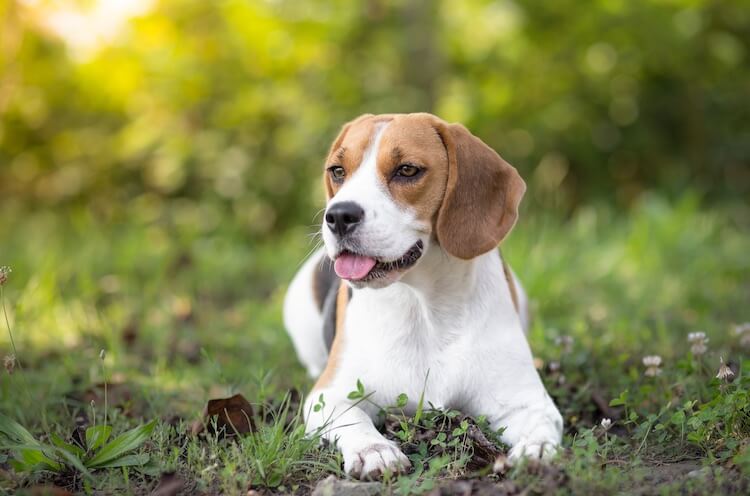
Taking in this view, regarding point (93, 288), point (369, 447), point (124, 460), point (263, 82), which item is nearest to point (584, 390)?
point (369, 447)

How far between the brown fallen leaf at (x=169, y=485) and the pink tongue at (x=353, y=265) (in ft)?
3.08

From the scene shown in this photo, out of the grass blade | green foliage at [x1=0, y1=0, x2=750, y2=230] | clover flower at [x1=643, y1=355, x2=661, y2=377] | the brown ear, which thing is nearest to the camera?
the grass blade

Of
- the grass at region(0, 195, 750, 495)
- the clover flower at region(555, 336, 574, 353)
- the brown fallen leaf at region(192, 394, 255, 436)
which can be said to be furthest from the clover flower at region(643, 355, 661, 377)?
the brown fallen leaf at region(192, 394, 255, 436)

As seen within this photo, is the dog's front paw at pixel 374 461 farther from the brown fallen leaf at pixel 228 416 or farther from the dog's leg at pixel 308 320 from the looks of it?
the dog's leg at pixel 308 320

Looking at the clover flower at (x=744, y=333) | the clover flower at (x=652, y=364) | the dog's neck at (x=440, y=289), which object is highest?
the dog's neck at (x=440, y=289)

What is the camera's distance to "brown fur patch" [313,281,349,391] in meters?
3.39

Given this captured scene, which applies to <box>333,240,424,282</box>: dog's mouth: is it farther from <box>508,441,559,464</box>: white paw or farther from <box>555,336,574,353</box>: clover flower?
<box>555,336,574,353</box>: clover flower

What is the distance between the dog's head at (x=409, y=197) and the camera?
299 centimetres

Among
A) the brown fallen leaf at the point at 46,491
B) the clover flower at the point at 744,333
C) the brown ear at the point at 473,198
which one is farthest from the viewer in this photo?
the clover flower at the point at 744,333

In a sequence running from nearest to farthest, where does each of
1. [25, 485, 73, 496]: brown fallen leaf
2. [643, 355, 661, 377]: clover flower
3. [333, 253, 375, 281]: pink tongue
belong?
1. [25, 485, 73, 496]: brown fallen leaf
2. [333, 253, 375, 281]: pink tongue
3. [643, 355, 661, 377]: clover flower

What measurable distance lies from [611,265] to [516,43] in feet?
12.0

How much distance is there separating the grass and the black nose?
774 mm

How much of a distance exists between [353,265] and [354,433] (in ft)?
2.05

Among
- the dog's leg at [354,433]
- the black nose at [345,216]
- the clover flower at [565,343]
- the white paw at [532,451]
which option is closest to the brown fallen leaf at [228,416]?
the dog's leg at [354,433]
